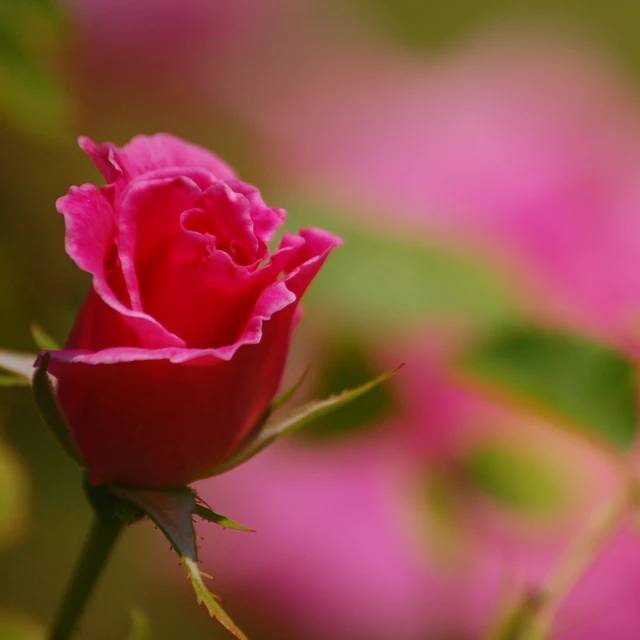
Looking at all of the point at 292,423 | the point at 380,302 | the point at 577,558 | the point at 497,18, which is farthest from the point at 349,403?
the point at 497,18

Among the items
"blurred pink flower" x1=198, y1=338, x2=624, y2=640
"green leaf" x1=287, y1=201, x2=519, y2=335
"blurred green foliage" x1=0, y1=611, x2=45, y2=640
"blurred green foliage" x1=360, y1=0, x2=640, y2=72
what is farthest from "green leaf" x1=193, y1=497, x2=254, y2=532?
"blurred green foliage" x1=360, y1=0, x2=640, y2=72

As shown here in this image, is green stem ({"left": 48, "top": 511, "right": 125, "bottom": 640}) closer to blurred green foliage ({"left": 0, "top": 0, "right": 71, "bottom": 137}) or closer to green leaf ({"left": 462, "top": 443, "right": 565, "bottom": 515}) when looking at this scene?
blurred green foliage ({"left": 0, "top": 0, "right": 71, "bottom": 137})

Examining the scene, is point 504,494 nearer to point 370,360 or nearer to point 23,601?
point 370,360

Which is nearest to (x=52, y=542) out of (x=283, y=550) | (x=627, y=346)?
(x=283, y=550)

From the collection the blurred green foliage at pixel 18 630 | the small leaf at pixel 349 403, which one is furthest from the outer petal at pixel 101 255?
the small leaf at pixel 349 403

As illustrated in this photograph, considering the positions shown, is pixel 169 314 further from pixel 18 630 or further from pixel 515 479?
pixel 515 479

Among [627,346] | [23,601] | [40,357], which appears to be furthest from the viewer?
[23,601]

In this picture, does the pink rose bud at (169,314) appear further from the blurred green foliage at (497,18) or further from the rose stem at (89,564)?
the blurred green foliage at (497,18)
